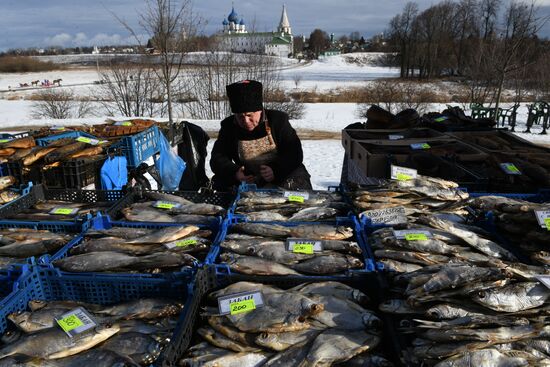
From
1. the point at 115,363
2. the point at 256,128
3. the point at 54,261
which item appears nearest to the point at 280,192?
the point at 256,128

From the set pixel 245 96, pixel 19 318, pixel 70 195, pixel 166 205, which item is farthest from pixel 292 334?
pixel 70 195

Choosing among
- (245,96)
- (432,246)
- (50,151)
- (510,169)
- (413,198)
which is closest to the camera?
(432,246)

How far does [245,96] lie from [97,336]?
2.75 metres

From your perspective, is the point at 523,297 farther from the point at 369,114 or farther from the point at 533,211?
the point at 369,114

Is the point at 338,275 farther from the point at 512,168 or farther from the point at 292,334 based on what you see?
the point at 512,168

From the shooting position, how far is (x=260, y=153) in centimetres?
454

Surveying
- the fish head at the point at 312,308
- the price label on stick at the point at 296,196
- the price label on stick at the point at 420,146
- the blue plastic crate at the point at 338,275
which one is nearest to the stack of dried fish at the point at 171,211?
the blue plastic crate at the point at 338,275

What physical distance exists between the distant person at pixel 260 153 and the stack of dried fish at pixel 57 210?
1342mm

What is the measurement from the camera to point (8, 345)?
6.55ft

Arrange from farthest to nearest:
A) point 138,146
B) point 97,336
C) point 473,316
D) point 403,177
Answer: point 138,146, point 403,177, point 97,336, point 473,316

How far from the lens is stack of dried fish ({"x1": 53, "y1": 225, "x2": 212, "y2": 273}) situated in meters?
2.54

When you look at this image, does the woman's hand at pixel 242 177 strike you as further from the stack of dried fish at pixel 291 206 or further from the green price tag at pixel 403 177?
the green price tag at pixel 403 177

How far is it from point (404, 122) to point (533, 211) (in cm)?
447

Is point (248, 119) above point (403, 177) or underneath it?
above
